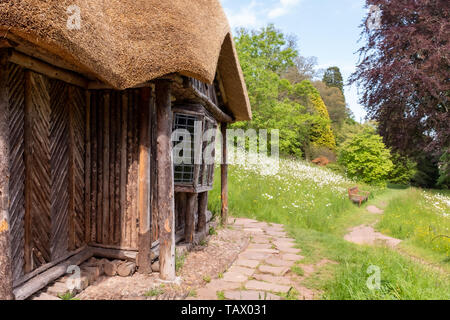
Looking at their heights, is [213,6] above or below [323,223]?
above

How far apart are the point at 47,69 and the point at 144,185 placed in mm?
1777

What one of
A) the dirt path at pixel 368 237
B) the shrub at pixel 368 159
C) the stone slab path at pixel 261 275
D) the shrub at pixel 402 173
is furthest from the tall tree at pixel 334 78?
the stone slab path at pixel 261 275

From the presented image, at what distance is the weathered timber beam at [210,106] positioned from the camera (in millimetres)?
4866

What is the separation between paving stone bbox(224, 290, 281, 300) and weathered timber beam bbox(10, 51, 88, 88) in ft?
10.6

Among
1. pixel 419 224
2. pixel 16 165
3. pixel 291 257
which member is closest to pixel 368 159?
pixel 419 224

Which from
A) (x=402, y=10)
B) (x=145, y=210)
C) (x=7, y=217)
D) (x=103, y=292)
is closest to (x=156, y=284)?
(x=103, y=292)

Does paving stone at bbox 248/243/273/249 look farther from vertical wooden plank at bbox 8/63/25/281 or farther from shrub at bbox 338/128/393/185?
shrub at bbox 338/128/393/185

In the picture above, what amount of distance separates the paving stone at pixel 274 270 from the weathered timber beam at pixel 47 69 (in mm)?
3622

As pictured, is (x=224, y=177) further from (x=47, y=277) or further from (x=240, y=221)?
(x=47, y=277)

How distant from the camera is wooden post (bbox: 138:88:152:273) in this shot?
428 centimetres

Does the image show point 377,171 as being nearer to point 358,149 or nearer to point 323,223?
point 358,149

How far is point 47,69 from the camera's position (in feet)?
11.8

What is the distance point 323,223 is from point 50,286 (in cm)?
648

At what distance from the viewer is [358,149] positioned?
18484mm
